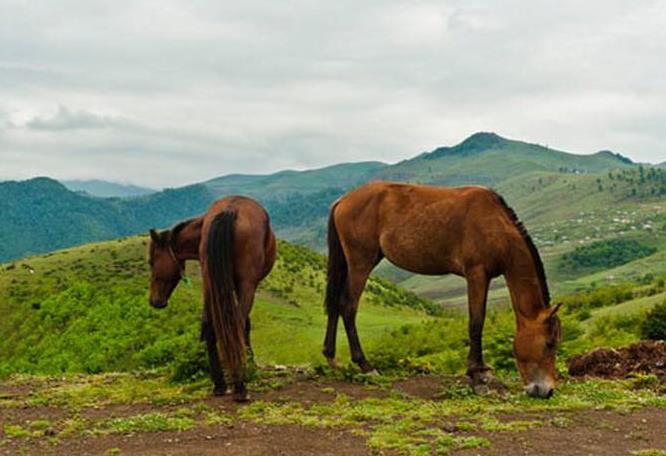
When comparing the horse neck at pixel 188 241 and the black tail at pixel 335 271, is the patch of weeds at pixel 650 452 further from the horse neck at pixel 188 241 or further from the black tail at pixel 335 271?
the horse neck at pixel 188 241

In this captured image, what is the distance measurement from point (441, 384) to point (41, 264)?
6222 centimetres

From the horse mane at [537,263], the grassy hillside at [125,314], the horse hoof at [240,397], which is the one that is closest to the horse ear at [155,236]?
the horse hoof at [240,397]

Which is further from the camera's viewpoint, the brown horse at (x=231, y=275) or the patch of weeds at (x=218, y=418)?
the brown horse at (x=231, y=275)

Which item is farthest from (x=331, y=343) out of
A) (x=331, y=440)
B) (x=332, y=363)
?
(x=331, y=440)

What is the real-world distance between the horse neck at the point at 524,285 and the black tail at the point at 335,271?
11.3ft

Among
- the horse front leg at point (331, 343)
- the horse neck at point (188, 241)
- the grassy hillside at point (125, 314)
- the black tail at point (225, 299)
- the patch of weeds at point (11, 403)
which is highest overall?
the horse neck at point (188, 241)

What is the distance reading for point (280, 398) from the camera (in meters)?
10.9

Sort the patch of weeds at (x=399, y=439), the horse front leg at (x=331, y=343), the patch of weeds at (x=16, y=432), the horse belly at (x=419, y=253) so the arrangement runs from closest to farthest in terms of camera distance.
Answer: the patch of weeds at (x=399, y=439)
the patch of weeds at (x=16, y=432)
the horse belly at (x=419, y=253)
the horse front leg at (x=331, y=343)

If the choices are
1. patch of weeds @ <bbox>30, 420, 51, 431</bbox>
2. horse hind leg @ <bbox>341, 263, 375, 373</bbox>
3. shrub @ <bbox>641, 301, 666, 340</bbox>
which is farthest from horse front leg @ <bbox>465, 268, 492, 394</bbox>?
shrub @ <bbox>641, 301, 666, 340</bbox>

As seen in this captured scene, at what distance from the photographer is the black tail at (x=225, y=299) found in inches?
412

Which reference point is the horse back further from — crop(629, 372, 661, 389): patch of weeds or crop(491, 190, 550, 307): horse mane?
crop(629, 372, 661, 389): patch of weeds

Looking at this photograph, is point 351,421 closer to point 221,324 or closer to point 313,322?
point 221,324

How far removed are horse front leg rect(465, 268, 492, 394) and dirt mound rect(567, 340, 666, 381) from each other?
11.3 ft

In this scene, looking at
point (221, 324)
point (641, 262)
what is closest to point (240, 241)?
point (221, 324)
